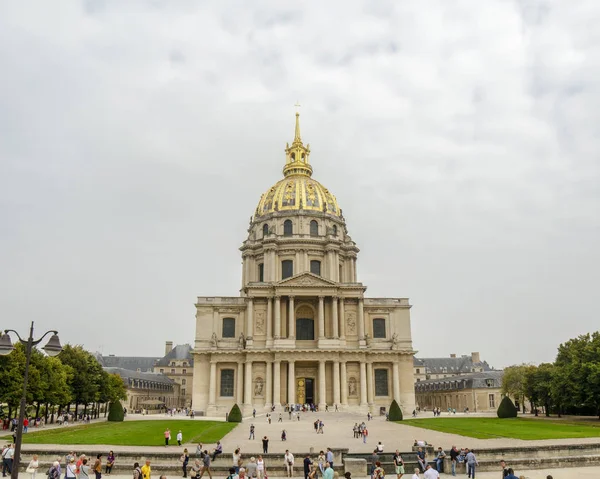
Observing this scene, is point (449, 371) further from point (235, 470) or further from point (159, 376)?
point (235, 470)

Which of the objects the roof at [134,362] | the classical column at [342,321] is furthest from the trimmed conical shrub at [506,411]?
the roof at [134,362]

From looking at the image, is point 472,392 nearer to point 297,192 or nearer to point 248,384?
point 248,384

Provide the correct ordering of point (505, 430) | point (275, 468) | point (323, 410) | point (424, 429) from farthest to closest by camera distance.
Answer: point (323, 410), point (424, 429), point (505, 430), point (275, 468)

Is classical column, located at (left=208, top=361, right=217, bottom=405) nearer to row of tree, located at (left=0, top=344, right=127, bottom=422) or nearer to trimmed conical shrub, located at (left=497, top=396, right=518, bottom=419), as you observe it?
row of tree, located at (left=0, top=344, right=127, bottom=422)

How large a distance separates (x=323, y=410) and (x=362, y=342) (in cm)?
1064

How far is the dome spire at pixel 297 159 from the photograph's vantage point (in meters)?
88.2

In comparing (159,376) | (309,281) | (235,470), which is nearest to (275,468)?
(235,470)

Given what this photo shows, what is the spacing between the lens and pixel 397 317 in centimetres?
7294

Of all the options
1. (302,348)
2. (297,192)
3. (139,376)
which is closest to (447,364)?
(297,192)

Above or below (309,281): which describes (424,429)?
below

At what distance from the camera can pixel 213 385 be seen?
67438 millimetres

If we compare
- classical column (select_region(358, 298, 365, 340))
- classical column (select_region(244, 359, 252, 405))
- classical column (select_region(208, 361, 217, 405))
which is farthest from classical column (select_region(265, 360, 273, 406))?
classical column (select_region(358, 298, 365, 340))

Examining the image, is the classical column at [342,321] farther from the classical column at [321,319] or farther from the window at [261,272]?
the window at [261,272]

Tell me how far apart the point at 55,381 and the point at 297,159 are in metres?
51.2
